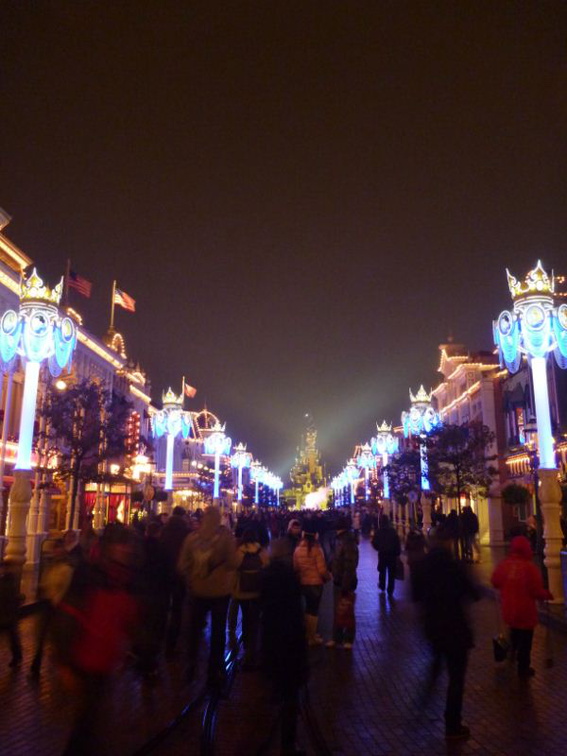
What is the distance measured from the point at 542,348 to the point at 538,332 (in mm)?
419

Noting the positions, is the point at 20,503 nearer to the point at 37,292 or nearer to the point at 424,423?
the point at 37,292

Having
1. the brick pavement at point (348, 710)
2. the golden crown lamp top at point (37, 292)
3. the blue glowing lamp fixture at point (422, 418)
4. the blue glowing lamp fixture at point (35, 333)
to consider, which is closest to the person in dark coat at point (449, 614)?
the brick pavement at point (348, 710)

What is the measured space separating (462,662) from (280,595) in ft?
7.17

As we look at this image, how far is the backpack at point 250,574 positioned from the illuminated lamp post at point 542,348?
8200 millimetres

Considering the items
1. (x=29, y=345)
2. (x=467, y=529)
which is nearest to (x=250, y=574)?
(x=29, y=345)

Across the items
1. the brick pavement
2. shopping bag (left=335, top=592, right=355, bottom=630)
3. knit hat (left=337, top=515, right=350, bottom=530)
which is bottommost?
the brick pavement

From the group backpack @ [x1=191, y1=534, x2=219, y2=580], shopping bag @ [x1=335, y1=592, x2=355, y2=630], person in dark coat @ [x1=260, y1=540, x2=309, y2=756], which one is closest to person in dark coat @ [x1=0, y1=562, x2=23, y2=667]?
backpack @ [x1=191, y1=534, x2=219, y2=580]

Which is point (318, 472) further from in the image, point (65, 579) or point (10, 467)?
point (65, 579)

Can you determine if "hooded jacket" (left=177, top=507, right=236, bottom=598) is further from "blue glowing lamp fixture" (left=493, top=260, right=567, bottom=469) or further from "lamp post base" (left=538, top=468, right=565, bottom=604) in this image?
"blue glowing lamp fixture" (left=493, top=260, right=567, bottom=469)

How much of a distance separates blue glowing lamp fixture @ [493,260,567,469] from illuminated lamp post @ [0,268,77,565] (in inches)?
514

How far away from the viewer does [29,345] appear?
62.2 feet

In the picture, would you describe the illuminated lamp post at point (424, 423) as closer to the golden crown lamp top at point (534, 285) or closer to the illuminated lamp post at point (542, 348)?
the illuminated lamp post at point (542, 348)

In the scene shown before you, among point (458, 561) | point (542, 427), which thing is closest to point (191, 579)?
point (458, 561)

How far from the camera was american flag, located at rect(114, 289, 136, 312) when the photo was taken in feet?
136
